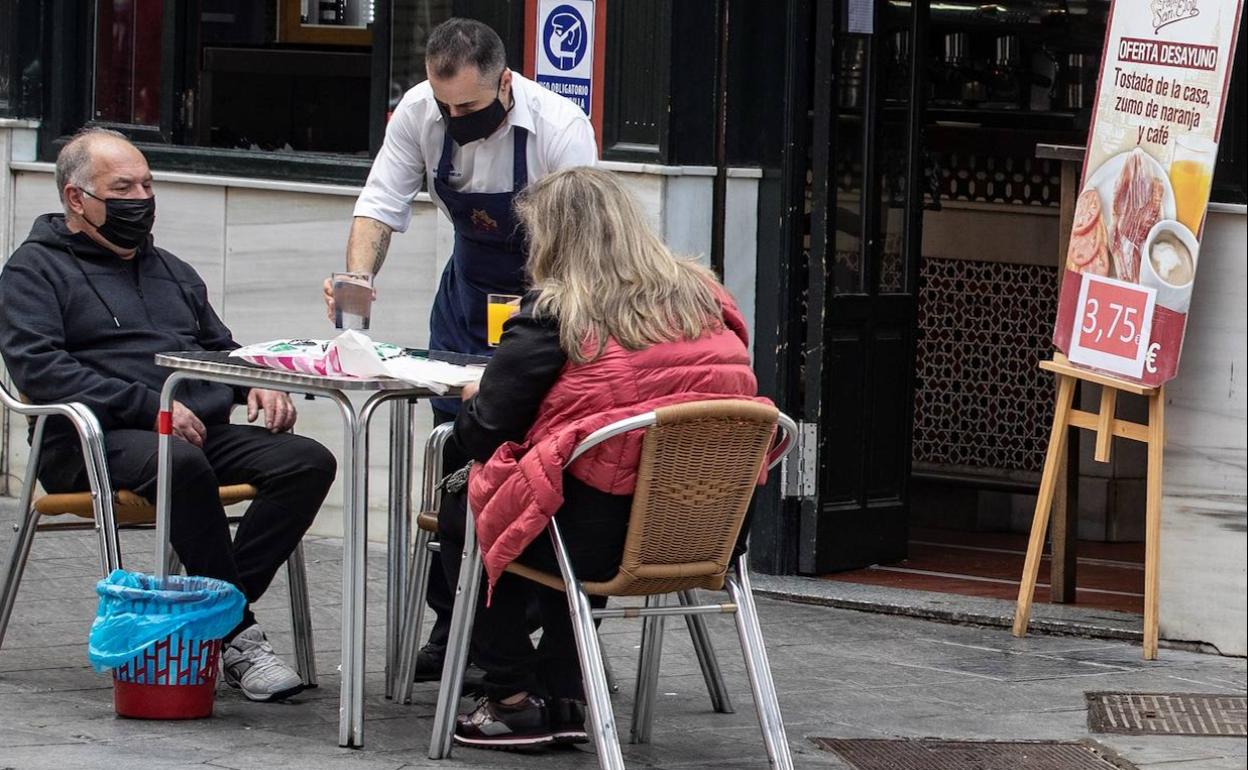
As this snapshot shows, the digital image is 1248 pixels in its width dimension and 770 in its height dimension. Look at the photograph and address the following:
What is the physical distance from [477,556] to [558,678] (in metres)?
0.42

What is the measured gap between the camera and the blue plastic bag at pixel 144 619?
16.2 feet

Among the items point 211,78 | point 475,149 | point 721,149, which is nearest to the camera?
point 475,149

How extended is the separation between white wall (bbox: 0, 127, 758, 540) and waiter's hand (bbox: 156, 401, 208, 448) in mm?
2101

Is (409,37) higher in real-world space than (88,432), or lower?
higher

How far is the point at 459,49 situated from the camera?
531 centimetres

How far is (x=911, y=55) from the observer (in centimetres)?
716

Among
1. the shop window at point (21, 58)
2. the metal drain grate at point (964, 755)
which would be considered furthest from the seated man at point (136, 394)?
the shop window at point (21, 58)

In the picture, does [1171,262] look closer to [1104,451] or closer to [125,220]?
[1104,451]

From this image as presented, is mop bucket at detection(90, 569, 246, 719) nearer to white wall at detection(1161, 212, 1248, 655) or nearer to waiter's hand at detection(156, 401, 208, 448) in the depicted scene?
waiter's hand at detection(156, 401, 208, 448)

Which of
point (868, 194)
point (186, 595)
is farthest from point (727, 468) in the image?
point (868, 194)

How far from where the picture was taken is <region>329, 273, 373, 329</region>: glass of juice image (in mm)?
5078

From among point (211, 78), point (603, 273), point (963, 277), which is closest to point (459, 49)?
point (603, 273)

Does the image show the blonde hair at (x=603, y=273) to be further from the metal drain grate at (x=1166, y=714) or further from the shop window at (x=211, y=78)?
the shop window at (x=211, y=78)

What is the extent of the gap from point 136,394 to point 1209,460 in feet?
9.68
